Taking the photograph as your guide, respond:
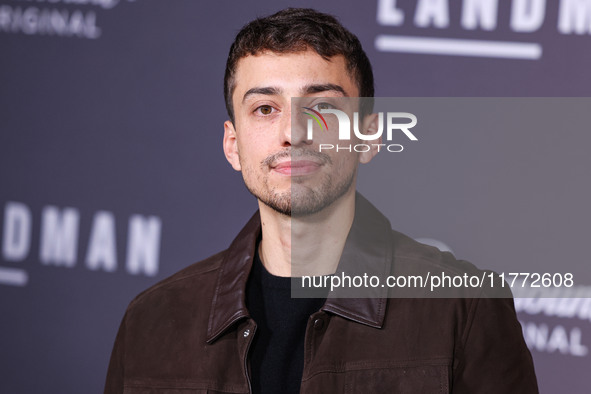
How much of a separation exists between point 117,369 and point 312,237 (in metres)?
0.52

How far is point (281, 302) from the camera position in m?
1.38

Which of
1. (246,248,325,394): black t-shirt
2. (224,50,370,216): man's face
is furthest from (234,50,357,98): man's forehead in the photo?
(246,248,325,394): black t-shirt

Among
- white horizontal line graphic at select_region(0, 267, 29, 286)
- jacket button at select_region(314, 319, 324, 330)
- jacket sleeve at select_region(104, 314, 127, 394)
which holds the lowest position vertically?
jacket sleeve at select_region(104, 314, 127, 394)

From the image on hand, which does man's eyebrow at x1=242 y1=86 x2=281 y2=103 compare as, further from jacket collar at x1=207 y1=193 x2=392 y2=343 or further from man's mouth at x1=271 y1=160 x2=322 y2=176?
jacket collar at x1=207 y1=193 x2=392 y2=343

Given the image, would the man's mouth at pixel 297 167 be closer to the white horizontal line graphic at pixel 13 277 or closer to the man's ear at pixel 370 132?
the man's ear at pixel 370 132

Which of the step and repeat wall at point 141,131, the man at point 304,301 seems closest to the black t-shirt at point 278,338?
the man at point 304,301

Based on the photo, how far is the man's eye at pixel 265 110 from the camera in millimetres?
1381

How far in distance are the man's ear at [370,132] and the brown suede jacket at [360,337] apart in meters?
0.08

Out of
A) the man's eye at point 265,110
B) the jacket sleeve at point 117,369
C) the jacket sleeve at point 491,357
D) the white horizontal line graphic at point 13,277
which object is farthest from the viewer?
the white horizontal line graphic at point 13,277

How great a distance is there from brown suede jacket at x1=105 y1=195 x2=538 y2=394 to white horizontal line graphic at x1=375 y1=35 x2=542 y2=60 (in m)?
0.70

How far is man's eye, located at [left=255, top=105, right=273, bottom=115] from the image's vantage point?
1381 mm

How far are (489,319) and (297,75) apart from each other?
0.59 m

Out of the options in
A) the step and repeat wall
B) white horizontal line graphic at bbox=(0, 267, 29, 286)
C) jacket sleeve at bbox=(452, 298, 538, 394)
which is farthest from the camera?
white horizontal line graphic at bbox=(0, 267, 29, 286)

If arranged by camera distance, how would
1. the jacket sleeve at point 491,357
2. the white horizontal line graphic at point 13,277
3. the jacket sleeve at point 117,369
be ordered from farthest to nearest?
the white horizontal line graphic at point 13,277 < the jacket sleeve at point 117,369 < the jacket sleeve at point 491,357
